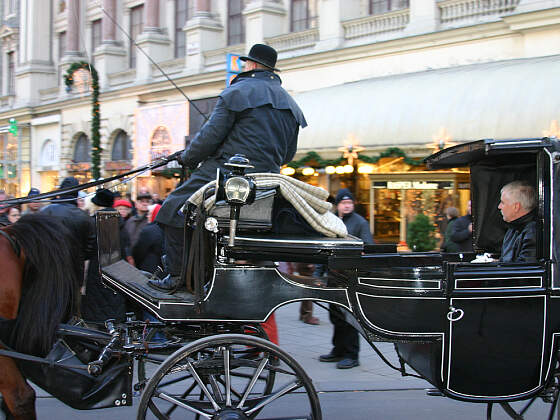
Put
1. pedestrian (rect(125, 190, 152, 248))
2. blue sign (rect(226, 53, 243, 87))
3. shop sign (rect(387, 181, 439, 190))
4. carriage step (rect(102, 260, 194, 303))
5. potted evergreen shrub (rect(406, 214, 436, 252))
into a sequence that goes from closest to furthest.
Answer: carriage step (rect(102, 260, 194, 303))
pedestrian (rect(125, 190, 152, 248))
potted evergreen shrub (rect(406, 214, 436, 252))
shop sign (rect(387, 181, 439, 190))
blue sign (rect(226, 53, 243, 87))

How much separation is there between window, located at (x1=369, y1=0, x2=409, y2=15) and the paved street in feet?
35.3

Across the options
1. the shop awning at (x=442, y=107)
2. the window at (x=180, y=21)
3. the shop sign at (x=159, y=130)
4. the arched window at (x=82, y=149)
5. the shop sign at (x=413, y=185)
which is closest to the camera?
the shop awning at (x=442, y=107)

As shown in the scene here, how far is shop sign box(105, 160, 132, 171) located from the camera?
934 inches

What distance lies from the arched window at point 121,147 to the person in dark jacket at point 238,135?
20694mm

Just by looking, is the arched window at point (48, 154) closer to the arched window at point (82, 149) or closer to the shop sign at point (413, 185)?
the arched window at point (82, 149)

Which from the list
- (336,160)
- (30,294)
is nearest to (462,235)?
(336,160)

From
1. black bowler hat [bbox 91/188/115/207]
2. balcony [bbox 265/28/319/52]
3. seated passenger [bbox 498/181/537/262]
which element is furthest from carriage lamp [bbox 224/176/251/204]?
balcony [bbox 265/28/319/52]

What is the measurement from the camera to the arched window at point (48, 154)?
28964mm

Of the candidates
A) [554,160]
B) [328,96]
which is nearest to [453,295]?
[554,160]

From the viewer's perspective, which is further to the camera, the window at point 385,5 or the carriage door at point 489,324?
the window at point 385,5

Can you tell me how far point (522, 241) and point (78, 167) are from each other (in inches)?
977

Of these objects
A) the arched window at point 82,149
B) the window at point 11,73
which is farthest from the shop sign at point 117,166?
the window at point 11,73

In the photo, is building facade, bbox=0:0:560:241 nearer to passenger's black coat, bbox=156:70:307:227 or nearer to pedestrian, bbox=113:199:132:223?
pedestrian, bbox=113:199:132:223

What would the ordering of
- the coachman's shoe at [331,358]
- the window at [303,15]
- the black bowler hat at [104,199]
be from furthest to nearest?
the window at [303,15]
the coachman's shoe at [331,358]
the black bowler hat at [104,199]
